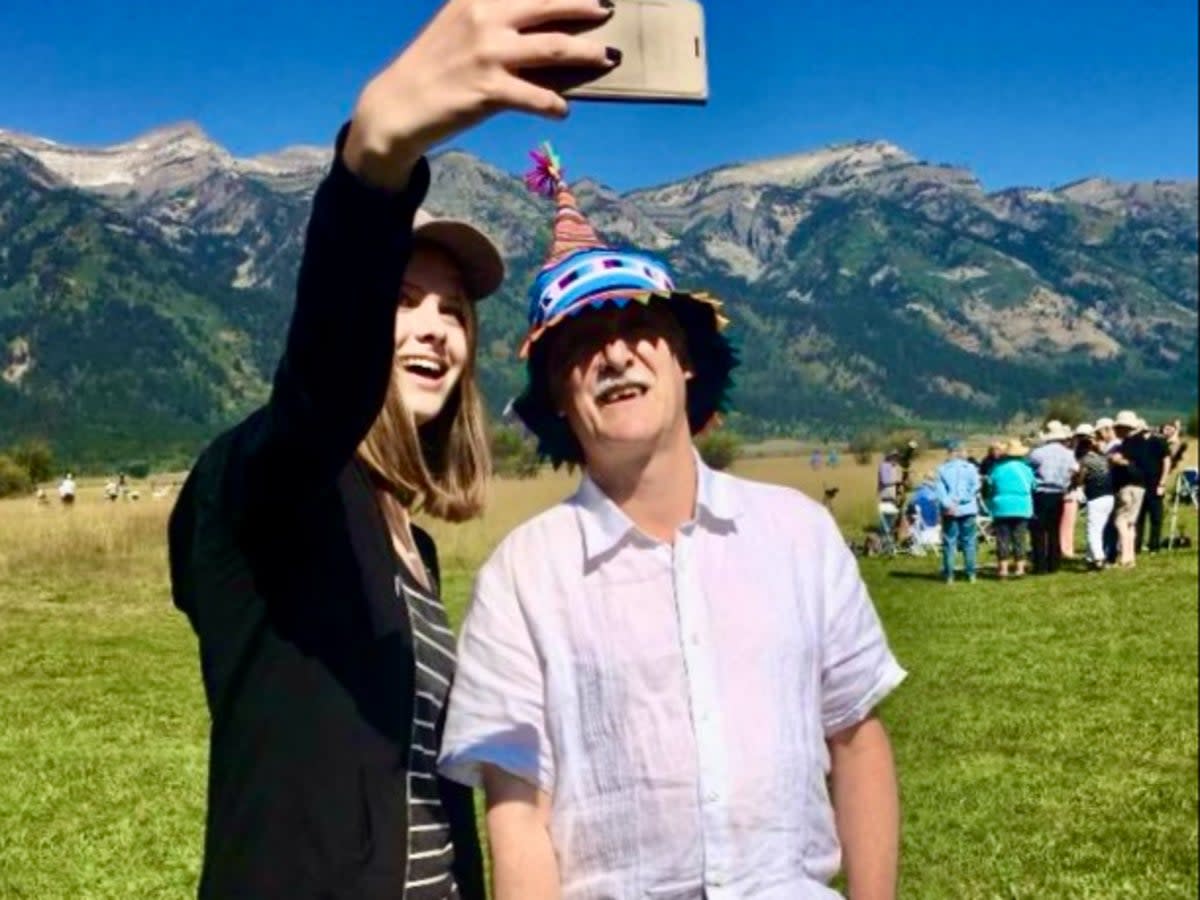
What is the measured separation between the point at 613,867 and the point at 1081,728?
7054 mm

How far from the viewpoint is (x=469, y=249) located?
204cm

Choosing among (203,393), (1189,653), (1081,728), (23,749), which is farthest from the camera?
(203,393)

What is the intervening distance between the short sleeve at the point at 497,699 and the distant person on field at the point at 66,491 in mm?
1906

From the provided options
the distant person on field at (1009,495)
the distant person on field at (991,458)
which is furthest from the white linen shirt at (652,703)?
the distant person on field at (991,458)

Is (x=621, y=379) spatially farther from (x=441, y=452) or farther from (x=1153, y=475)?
(x=1153, y=475)

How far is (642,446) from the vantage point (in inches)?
76.3

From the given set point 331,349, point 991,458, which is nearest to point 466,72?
point 331,349

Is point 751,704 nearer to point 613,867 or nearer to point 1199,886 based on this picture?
point 613,867

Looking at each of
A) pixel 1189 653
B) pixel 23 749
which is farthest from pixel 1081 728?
pixel 23 749

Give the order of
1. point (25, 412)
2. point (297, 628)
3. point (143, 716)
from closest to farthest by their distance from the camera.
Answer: point (297, 628), point (25, 412), point (143, 716)

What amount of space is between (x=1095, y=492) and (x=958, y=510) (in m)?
2.49

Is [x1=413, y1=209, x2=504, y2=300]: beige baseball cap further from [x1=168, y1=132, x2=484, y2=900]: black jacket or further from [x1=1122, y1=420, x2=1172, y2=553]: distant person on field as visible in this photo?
[x1=1122, y1=420, x2=1172, y2=553]: distant person on field

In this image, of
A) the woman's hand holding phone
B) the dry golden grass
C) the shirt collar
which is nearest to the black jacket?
the shirt collar

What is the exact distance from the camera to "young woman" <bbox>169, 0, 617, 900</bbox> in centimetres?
129
